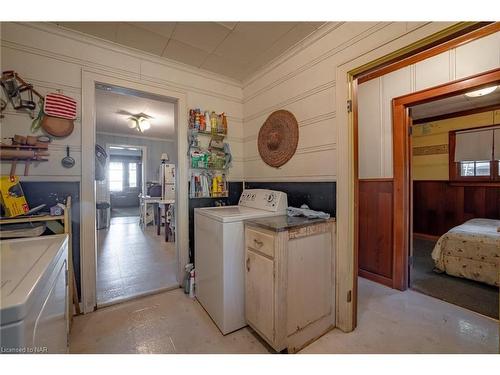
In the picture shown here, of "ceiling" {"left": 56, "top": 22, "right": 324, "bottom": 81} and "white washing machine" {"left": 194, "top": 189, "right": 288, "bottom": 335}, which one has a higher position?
"ceiling" {"left": 56, "top": 22, "right": 324, "bottom": 81}

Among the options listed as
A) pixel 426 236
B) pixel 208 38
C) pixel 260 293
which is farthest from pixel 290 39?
pixel 426 236

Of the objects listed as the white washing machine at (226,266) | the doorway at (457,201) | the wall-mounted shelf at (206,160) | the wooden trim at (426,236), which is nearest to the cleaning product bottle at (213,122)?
the wall-mounted shelf at (206,160)

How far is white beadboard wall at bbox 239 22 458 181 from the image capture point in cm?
144

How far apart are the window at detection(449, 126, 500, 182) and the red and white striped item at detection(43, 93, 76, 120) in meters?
5.64

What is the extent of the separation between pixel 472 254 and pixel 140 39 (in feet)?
13.1

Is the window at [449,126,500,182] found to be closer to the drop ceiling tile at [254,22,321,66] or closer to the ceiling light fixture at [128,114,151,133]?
the drop ceiling tile at [254,22,321,66]

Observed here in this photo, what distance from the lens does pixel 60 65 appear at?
168 cm

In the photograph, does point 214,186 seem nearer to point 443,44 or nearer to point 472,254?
point 443,44

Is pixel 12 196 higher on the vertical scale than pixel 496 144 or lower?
lower

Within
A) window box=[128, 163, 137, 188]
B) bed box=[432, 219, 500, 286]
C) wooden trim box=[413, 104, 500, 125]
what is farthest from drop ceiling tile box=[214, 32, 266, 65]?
window box=[128, 163, 137, 188]

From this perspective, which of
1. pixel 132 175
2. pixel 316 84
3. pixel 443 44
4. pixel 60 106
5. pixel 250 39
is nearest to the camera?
pixel 443 44

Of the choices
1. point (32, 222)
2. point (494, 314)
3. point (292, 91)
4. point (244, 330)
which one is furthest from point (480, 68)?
point (32, 222)

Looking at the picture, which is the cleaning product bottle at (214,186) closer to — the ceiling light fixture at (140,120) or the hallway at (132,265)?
the hallway at (132,265)
